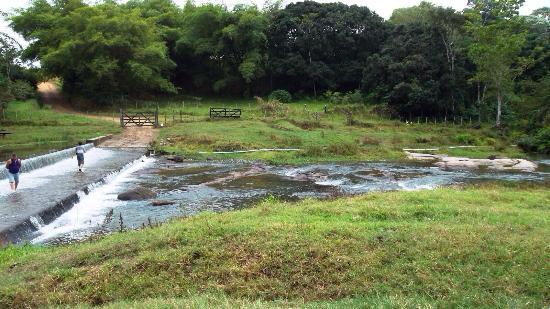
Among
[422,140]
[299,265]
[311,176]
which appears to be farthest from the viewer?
[422,140]

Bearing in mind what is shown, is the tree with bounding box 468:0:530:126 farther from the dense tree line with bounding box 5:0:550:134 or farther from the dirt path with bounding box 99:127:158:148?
the dirt path with bounding box 99:127:158:148

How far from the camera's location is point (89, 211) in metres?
17.8

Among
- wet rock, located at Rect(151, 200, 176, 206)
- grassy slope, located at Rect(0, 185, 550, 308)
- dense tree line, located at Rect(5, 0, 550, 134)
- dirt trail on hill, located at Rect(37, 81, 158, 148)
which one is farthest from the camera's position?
dense tree line, located at Rect(5, 0, 550, 134)

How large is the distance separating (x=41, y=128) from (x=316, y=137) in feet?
74.6

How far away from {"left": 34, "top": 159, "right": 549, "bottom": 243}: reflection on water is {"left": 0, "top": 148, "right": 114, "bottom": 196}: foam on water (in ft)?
8.88

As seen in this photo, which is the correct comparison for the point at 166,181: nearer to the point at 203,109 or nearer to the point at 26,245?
the point at 26,245

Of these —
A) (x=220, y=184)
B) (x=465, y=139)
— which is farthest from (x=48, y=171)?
(x=465, y=139)

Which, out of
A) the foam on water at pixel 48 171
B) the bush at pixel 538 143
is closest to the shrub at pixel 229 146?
the foam on water at pixel 48 171

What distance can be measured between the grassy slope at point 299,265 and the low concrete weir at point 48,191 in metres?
2.72

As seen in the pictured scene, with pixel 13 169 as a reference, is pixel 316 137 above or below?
below

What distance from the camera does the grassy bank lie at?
34.8 metres

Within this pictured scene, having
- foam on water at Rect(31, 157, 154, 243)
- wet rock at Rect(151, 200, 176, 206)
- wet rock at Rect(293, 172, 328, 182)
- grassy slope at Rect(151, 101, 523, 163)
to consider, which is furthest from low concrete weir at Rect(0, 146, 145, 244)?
wet rock at Rect(293, 172, 328, 182)

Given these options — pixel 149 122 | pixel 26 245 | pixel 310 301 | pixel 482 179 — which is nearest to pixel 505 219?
pixel 310 301

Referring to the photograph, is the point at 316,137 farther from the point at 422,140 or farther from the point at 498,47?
the point at 498,47
